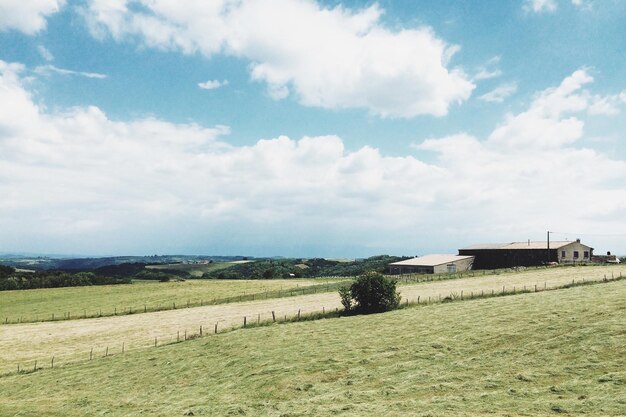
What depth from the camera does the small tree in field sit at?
59.1m

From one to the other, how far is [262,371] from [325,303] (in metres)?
39.8

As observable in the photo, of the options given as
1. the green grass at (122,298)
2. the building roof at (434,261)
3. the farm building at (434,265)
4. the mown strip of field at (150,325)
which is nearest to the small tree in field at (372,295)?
the mown strip of field at (150,325)

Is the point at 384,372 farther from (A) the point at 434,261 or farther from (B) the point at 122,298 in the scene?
(A) the point at 434,261

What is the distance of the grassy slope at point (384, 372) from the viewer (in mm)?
22578

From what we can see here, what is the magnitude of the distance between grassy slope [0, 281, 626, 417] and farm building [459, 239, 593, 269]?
81.7m

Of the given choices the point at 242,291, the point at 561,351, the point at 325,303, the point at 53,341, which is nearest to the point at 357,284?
the point at 325,303

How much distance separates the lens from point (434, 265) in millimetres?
123562

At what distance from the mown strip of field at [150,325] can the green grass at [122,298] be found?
742 cm

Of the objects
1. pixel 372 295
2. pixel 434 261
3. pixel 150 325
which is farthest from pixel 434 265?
pixel 150 325

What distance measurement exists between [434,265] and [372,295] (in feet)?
228

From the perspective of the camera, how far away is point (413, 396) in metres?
24.5

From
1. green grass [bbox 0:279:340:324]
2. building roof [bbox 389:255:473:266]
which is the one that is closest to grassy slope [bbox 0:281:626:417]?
green grass [bbox 0:279:340:324]

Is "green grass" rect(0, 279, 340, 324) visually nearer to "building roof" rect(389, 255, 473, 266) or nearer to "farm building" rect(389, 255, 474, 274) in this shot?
"farm building" rect(389, 255, 474, 274)

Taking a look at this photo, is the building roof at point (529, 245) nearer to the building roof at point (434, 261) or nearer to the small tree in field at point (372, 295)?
the building roof at point (434, 261)
